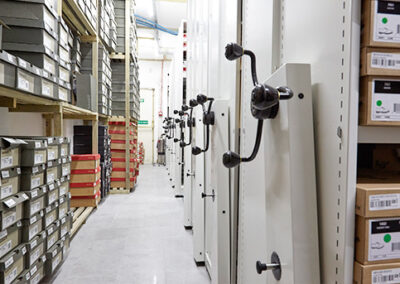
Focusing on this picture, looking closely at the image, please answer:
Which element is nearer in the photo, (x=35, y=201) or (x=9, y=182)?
(x=9, y=182)

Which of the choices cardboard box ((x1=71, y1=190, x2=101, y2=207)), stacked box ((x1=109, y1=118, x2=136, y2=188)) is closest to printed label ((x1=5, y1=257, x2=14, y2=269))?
cardboard box ((x1=71, y1=190, x2=101, y2=207))

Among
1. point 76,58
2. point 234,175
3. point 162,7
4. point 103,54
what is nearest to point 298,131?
point 234,175

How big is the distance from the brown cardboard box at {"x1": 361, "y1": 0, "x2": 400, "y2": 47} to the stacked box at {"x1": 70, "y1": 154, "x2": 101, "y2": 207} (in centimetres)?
334

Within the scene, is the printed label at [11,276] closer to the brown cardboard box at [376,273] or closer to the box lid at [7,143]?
the box lid at [7,143]

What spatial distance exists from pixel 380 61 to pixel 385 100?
0.27 ft

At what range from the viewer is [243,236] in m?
1.33

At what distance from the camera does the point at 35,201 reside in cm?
164

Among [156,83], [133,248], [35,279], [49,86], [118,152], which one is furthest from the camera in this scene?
[156,83]

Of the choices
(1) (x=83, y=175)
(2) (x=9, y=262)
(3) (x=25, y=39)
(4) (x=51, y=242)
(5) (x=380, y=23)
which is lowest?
(4) (x=51, y=242)

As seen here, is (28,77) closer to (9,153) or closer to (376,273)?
(9,153)

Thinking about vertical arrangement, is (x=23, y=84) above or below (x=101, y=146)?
above

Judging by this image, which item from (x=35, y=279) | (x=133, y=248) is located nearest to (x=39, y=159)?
(x=35, y=279)

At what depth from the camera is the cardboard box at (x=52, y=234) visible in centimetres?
185

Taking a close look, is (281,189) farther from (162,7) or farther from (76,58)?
(162,7)
